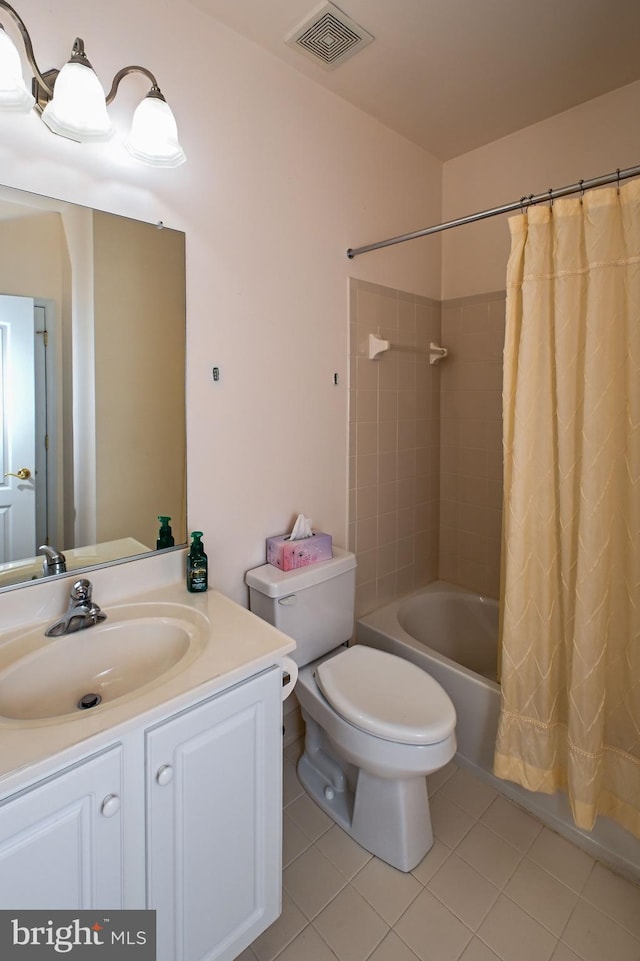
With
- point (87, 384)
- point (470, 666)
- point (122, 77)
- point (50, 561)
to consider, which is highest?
point (122, 77)

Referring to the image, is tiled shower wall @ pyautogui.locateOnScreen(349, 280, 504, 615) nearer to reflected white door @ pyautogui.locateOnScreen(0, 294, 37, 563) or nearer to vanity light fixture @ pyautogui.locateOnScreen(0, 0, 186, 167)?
vanity light fixture @ pyautogui.locateOnScreen(0, 0, 186, 167)

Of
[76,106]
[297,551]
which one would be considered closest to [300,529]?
[297,551]

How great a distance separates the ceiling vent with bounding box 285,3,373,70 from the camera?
4.79 feet

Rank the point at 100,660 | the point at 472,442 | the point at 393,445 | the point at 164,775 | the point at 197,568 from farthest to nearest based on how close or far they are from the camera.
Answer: the point at 472,442 < the point at 393,445 < the point at 197,568 < the point at 100,660 < the point at 164,775

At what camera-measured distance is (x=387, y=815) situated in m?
1.46

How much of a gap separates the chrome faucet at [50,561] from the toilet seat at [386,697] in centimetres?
87

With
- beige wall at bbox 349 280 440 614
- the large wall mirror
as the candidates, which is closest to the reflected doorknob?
the large wall mirror

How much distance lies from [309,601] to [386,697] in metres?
0.40

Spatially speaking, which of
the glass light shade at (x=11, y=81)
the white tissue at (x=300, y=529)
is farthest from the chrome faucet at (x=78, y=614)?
the glass light shade at (x=11, y=81)

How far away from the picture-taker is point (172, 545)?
146cm

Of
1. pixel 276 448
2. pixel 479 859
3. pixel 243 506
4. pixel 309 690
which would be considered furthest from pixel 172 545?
pixel 479 859

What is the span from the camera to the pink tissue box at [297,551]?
1.67 m

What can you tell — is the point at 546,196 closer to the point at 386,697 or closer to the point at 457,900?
the point at 386,697

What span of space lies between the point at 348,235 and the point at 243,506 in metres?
1.18
